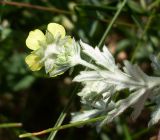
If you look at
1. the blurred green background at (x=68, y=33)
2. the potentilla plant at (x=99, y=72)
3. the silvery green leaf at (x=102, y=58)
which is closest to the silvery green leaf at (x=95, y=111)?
the potentilla plant at (x=99, y=72)

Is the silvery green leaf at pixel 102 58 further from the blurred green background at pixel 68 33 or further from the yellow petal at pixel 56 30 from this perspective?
the blurred green background at pixel 68 33

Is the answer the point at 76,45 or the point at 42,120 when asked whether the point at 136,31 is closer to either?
the point at 42,120

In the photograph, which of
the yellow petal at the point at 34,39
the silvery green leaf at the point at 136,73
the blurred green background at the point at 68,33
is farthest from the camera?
the blurred green background at the point at 68,33

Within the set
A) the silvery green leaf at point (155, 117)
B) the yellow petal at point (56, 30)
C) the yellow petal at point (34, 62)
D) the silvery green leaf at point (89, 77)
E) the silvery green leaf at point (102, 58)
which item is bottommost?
the silvery green leaf at point (155, 117)

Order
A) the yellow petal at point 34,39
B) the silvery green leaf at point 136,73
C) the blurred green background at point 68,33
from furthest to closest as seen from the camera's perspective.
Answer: the blurred green background at point 68,33 → the yellow petal at point 34,39 → the silvery green leaf at point 136,73

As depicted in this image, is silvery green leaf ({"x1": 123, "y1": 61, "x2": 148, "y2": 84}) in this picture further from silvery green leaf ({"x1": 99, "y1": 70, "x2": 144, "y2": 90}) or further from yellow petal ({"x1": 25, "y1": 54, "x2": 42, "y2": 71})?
yellow petal ({"x1": 25, "y1": 54, "x2": 42, "y2": 71})
